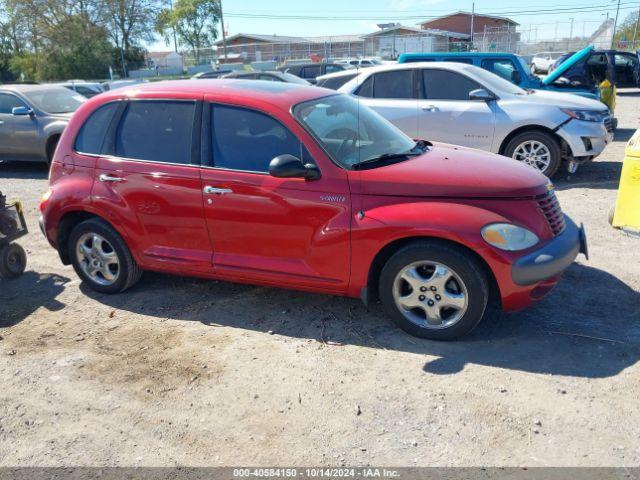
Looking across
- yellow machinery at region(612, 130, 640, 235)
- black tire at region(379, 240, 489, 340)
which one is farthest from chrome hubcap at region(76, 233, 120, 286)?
yellow machinery at region(612, 130, 640, 235)

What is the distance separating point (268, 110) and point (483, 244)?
6.13 ft

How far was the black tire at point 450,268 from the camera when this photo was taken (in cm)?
380

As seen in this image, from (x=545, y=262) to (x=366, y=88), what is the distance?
243 inches

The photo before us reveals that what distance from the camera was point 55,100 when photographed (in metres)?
11.6

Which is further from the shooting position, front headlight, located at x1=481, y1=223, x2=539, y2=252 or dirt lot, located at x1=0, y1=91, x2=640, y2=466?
front headlight, located at x1=481, y1=223, x2=539, y2=252

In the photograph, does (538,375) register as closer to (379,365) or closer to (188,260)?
(379,365)

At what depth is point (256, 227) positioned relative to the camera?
14.2 feet

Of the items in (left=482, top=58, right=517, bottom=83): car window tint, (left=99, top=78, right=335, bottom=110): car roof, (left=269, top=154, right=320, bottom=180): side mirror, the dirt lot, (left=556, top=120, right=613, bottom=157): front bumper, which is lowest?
the dirt lot

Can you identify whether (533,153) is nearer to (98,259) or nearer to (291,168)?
(291,168)

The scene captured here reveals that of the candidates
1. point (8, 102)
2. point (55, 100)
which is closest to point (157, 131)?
point (55, 100)

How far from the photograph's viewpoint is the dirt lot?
10.1 ft

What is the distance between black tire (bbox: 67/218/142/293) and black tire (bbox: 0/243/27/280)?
878 millimetres

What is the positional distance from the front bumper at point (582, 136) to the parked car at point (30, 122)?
8.73 meters

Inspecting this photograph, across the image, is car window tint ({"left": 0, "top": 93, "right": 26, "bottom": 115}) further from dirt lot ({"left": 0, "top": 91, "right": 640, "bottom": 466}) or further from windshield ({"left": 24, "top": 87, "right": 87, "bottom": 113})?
dirt lot ({"left": 0, "top": 91, "right": 640, "bottom": 466})
